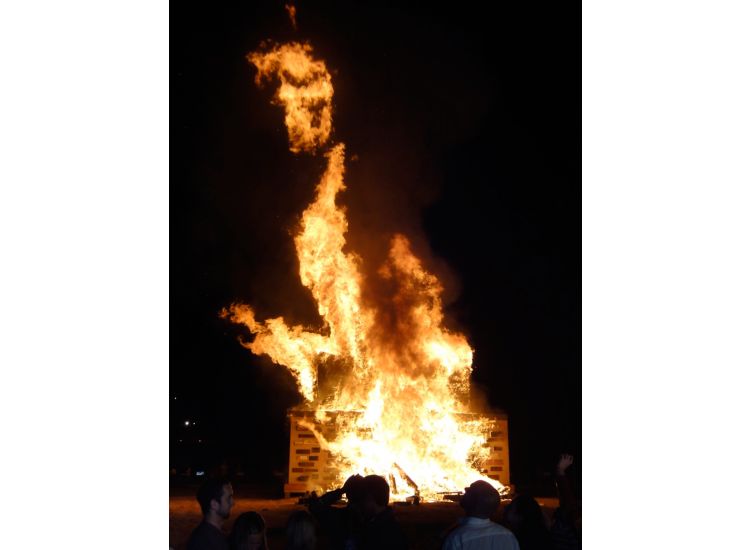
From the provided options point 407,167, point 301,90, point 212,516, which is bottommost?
point 212,516

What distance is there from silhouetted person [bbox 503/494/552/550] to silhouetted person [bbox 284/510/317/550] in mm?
1356

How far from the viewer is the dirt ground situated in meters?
7.43

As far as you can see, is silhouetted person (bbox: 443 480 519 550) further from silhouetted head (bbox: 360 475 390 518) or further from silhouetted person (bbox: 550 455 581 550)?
silhouetted person (bbox: 550 455 581 550)

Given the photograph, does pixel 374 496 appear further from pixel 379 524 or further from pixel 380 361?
pixel 380 361

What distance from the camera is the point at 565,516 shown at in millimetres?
4156

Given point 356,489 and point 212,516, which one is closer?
point 212,516

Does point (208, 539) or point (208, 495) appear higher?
point (208, 495)

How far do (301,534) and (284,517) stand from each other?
5.65m

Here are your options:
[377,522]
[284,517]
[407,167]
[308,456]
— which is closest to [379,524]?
[377,522]
